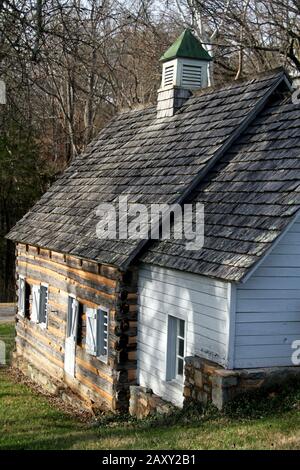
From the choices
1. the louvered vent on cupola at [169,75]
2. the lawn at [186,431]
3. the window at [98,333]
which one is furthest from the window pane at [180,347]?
the louvered vent on cupola at [169,75]

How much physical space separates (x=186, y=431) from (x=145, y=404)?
9.06ft

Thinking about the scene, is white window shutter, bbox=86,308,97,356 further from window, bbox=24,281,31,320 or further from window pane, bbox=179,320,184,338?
window, bbox=24,281,31,320

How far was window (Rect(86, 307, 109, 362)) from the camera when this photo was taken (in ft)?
40.9

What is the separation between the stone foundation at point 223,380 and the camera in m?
8.95

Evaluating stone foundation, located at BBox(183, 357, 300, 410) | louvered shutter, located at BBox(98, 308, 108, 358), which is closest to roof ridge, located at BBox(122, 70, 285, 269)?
louvered shutter, located at BBox(98, 308, 108, 358)

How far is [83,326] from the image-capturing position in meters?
13.7

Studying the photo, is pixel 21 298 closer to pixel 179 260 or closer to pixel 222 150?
pixel 222 150

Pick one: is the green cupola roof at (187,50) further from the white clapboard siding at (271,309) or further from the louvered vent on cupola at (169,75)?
the white clapboard siding at (271,309)

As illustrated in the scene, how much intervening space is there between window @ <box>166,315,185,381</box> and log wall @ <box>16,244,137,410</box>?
1135mm

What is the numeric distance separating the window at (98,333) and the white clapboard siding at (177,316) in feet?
3.20

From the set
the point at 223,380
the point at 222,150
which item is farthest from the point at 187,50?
the point at 223,380

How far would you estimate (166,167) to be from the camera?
42.3 feet

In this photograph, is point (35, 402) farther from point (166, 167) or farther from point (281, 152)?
point (281, 152)

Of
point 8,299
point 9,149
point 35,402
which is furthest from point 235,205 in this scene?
point 8,299
